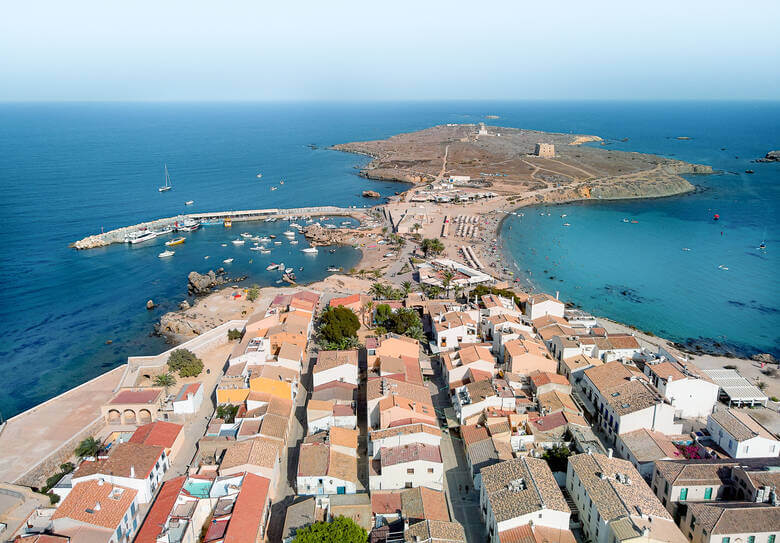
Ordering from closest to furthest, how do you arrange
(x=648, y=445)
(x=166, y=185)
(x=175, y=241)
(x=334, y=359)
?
(x=648, y=445) → (x=334, y=359) → (x=175, y=241) → (x=166, y=185)

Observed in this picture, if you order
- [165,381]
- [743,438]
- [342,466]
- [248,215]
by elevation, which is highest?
[743,438]

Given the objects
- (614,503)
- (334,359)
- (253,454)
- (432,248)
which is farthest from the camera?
(432,248)

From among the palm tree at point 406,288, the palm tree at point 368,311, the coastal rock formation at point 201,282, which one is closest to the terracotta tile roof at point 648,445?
the palm tree at point 368,311

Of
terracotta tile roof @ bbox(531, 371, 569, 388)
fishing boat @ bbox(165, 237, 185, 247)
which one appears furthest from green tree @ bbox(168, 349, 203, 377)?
fishing boat @ bbox(165, 237, 185, 247)

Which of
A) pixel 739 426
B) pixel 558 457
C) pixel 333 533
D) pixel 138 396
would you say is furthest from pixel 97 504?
pixel 739 426

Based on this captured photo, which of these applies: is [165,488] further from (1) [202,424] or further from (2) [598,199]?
(2) [598,199]

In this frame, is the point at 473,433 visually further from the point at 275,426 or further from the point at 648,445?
the point at 275,426

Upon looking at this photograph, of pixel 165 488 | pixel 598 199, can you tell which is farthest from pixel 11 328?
pixel 598 199

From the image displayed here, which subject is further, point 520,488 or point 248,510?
point 520,488
